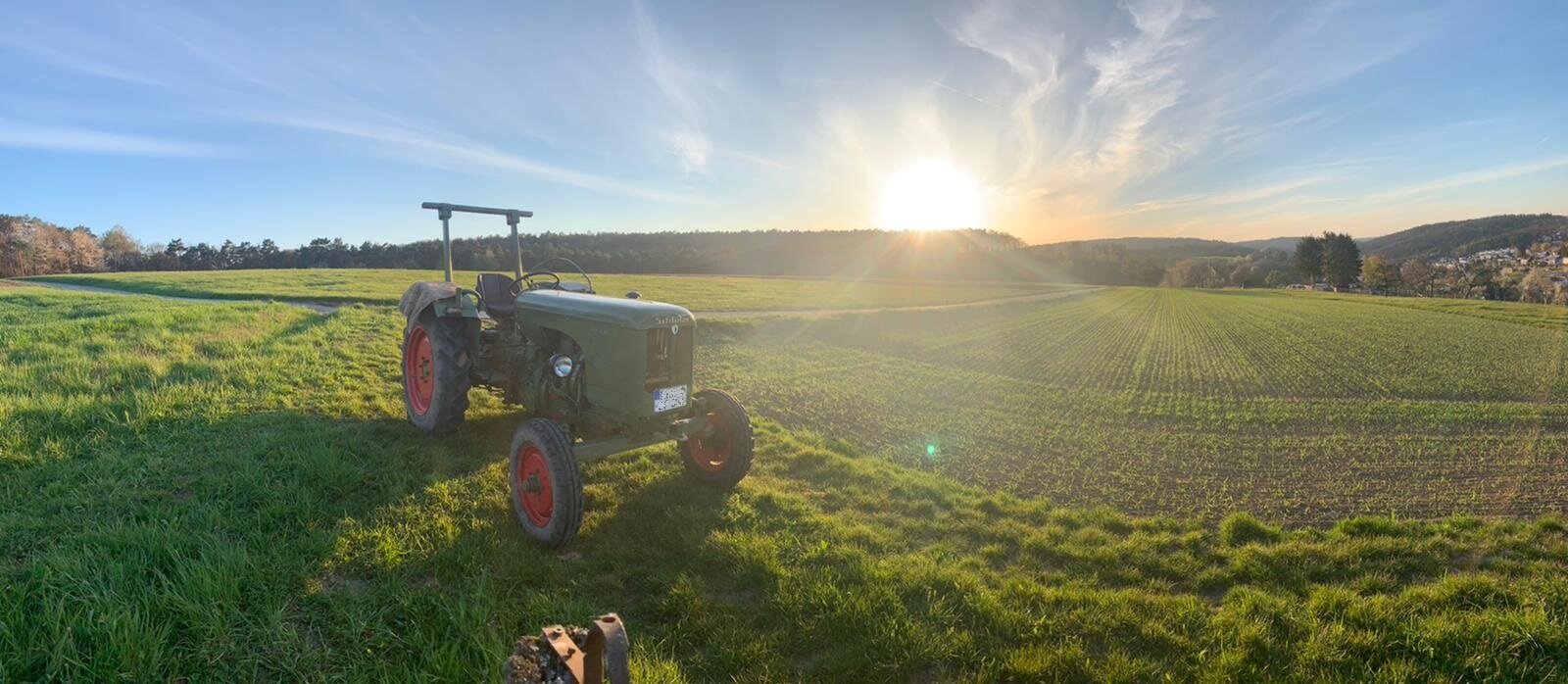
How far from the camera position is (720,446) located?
17.4 ft

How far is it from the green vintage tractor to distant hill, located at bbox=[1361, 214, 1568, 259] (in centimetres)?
10481

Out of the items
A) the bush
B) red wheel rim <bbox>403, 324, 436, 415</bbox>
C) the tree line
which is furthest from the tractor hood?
the tree line

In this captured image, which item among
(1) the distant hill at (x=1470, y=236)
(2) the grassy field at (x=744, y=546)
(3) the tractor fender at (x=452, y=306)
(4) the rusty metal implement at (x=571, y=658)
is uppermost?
(1) the distant hill at (x=1470, y=236)

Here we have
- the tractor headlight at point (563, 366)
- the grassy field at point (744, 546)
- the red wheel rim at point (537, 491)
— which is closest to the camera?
the grassy field at point (744, 546)

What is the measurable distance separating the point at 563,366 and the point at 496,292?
2004 mm

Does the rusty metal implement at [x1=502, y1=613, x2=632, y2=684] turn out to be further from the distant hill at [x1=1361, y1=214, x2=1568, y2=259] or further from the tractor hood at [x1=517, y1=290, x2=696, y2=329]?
the distant hill at [x1=1361, y1=214, x2=1568, y2=259]

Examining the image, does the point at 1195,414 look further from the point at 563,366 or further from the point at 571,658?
the point at 571,658

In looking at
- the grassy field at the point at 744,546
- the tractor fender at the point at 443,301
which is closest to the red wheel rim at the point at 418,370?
the tractor fender at the point at 443,301

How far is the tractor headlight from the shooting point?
4.92 metres

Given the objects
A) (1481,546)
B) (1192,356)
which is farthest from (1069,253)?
(1481,546)

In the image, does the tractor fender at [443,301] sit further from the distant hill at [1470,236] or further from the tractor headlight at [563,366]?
the distant hill at [1470,236]

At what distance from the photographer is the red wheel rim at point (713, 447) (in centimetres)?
519

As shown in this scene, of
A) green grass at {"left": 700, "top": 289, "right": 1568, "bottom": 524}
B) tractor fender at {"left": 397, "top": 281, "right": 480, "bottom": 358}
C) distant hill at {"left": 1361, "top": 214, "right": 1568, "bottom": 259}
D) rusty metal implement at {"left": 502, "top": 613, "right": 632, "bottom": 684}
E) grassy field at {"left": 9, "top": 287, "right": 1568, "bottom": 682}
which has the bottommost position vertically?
green grass at {"left": 700, "top": 289, "right": 1568, "bottom": 524}

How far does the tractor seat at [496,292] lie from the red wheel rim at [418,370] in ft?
2.10
